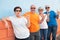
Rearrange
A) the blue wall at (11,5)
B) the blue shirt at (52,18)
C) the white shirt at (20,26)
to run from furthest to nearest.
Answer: the blue shirt at (52,18) → the blue wall at (11,5) → the white shirt at (20,26)

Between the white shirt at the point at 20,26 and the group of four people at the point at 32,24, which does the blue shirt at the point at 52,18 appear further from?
the white shirt at the point at 20,26

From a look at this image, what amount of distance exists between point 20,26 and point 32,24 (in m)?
0.44

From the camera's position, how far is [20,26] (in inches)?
135

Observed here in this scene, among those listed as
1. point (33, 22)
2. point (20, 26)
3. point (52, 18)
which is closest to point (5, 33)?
point (20, 26)

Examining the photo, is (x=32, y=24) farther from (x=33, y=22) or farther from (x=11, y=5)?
(x=11, y=5)

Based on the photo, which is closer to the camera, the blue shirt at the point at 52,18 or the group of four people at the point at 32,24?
the group of four people at the point at 32,24

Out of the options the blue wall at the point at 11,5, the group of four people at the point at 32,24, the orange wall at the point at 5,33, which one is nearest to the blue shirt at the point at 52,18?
the group of four people at the point at 32,24

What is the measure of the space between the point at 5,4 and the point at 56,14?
1.44 meters

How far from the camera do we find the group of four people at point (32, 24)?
3.45 m

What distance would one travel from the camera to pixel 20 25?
343cm

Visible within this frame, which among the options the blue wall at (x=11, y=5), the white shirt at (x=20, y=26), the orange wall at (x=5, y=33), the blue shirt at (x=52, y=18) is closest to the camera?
the white shirt at (x=20, y=26)

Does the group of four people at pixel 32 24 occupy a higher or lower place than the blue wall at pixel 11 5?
lower

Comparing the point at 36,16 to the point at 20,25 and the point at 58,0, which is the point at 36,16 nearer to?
the point at 20,25

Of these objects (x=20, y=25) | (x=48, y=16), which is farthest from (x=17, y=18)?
(x=48, y=16)
